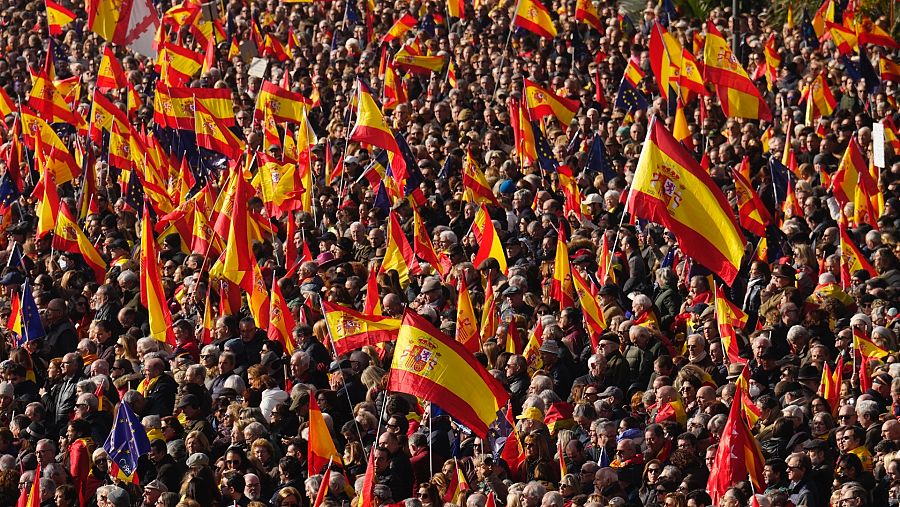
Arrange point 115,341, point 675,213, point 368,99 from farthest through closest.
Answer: point 368,99 < point 115,341 < point 675,213

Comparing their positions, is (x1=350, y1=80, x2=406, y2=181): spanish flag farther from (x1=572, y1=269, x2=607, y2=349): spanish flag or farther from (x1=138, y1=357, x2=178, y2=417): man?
(x1=138, y1=357, x2=178, y2=417): man

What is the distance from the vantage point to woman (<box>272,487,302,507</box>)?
13.4 m

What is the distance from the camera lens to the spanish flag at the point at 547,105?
22.6 metres

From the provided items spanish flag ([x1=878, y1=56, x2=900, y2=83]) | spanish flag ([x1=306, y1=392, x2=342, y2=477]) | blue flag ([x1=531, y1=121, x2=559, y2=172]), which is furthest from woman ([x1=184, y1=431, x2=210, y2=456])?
spanish flag ([x1=878, y1=56, x2=900, y2=83])

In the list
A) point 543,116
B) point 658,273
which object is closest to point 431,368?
point 658,273

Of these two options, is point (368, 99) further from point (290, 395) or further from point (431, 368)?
point (431, 368)

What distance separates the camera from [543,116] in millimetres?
22797

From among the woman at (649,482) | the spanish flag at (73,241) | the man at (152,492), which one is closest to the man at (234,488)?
the man at (152,492)

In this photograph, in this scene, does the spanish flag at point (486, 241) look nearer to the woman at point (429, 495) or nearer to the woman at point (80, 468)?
the woman at point (80, 468)

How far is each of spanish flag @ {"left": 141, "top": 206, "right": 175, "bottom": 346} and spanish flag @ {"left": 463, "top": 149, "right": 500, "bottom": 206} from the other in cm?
332

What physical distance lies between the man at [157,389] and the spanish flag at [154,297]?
158 centimetres

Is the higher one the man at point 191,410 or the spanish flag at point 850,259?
the spanish flag at point 850,259

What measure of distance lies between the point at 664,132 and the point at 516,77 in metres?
9.25

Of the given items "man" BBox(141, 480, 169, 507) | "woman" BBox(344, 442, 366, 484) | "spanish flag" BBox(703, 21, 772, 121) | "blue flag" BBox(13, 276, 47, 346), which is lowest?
"man" BBox(141, 480, 169, 507)
